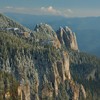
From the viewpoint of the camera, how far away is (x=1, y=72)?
200 metres

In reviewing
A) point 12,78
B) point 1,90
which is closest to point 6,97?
point 1,90

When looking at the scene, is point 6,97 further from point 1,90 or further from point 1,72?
point 1,72

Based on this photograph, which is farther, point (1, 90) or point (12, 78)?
point (12, 78)

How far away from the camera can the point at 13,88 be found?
191125 mm

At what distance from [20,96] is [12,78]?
1007 centimetres

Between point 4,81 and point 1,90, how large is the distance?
799 cm

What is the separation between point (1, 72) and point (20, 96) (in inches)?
550

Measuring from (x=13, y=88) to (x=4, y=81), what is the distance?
5.36 meters

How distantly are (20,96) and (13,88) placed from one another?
502 centimetres

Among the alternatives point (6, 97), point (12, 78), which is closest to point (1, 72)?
point (12, 78)

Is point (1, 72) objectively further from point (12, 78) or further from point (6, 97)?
point (6, 97)

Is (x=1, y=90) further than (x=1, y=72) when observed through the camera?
No

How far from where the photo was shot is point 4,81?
194m

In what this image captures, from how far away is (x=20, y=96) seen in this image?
7623 inches
